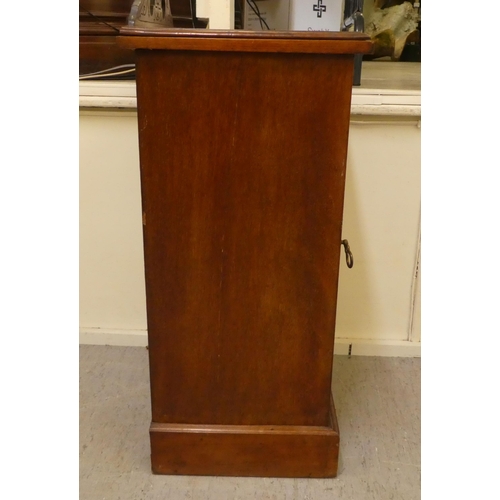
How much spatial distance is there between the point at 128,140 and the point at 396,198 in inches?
30.2

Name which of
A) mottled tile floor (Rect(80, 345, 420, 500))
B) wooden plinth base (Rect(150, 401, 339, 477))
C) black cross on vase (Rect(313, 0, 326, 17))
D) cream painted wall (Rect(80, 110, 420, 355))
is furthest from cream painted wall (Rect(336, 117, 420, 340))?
wooden plinth base (Rect(150, 401, 339, 477))

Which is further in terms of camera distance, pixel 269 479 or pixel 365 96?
pixel 365 96

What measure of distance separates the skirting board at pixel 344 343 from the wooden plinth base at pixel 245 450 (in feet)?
1.72

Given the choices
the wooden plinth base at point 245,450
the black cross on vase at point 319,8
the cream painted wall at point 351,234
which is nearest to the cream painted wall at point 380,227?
the cream painted wall at point 351,234

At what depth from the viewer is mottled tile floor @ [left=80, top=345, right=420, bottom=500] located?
1288 mm

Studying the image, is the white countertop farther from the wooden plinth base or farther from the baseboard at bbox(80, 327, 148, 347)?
the wooden plinth base

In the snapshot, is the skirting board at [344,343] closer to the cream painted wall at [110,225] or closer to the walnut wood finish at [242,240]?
the cream painted wall at [110,225]

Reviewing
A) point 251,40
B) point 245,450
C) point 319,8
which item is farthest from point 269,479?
point 319,8

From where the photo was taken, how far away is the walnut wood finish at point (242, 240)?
3.56 ft

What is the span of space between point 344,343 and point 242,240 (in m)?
0.78

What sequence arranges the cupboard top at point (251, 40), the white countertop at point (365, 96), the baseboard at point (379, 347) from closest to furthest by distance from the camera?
the cupboard top at point (251, 40), the white countertop at point (365, 96), the baseboard at point (379, 347)

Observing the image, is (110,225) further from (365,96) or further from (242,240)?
(365,96)

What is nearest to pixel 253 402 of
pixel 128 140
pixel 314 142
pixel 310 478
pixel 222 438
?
pixel 222 438

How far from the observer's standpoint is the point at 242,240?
1184mm
